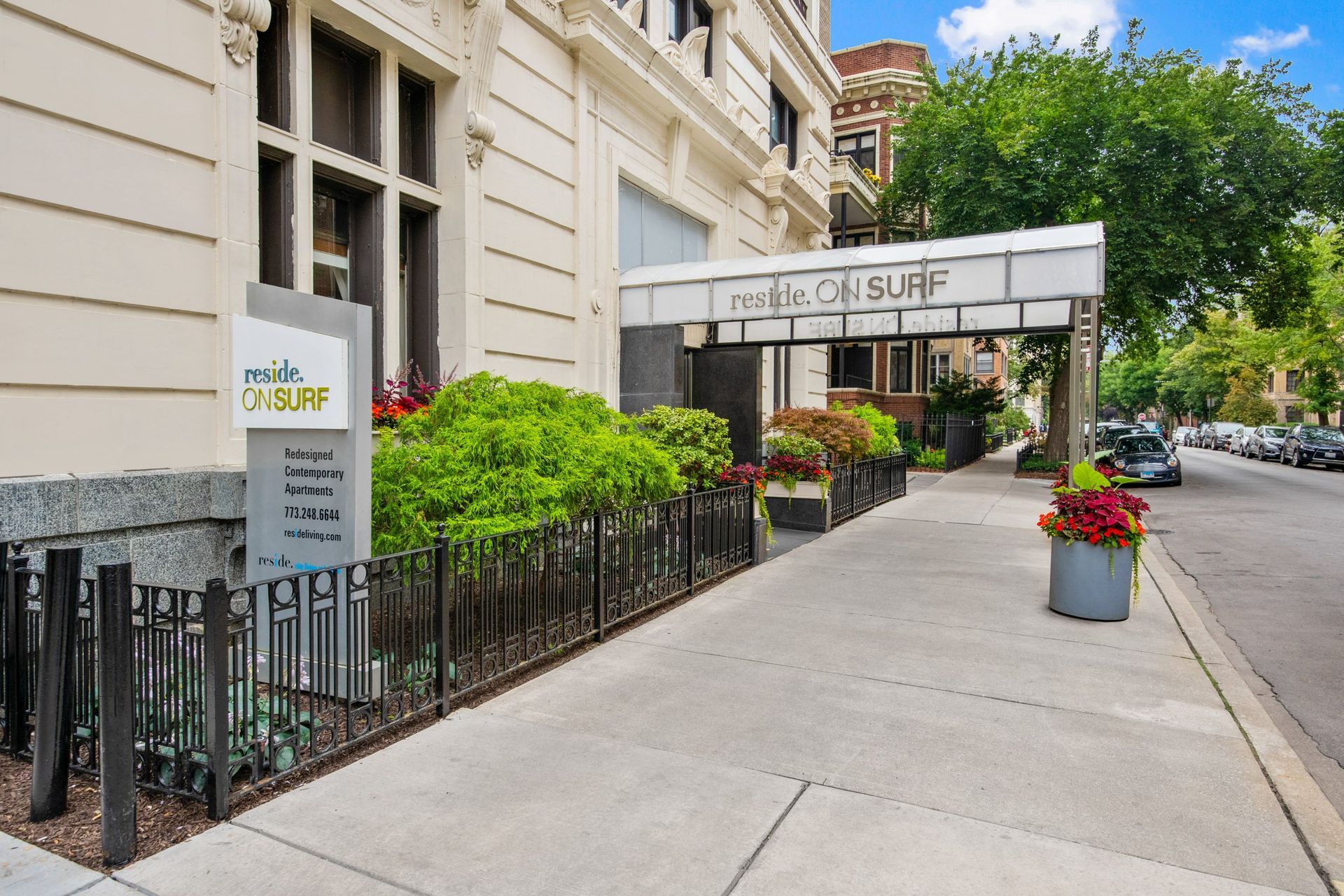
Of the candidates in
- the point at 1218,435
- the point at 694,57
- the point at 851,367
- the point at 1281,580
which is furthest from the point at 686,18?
the point at 1218,435

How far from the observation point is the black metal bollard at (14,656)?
3998 mm

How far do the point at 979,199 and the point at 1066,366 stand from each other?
823 cm

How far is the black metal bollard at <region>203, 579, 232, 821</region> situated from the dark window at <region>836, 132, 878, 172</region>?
34041mm

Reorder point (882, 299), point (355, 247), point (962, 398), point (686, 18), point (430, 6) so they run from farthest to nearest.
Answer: point (962, 398), point (686, 18), point (882, 299), point (430, 6), point (355, 247)

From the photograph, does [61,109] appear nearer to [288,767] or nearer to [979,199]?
[288,767]

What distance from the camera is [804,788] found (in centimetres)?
399

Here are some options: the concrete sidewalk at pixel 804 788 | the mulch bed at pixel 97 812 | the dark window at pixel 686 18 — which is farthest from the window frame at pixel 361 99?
the dark window at pixel 686 18

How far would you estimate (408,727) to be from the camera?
4.75 meters

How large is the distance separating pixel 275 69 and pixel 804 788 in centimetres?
818

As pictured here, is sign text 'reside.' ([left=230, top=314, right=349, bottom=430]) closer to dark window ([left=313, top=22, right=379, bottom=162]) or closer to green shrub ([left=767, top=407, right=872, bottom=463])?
dark window ([left=313, top=22, right=379, bottom=162])

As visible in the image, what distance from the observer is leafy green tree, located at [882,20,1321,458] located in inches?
840

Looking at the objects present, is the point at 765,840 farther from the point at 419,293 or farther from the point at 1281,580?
the point at 1281,580

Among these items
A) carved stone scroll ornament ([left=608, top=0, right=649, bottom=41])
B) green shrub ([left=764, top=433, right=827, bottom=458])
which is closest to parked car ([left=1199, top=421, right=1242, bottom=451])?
green shrub ([left=764, top=433, right=827, bottom=458])

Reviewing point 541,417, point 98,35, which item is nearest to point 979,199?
point 541,417
